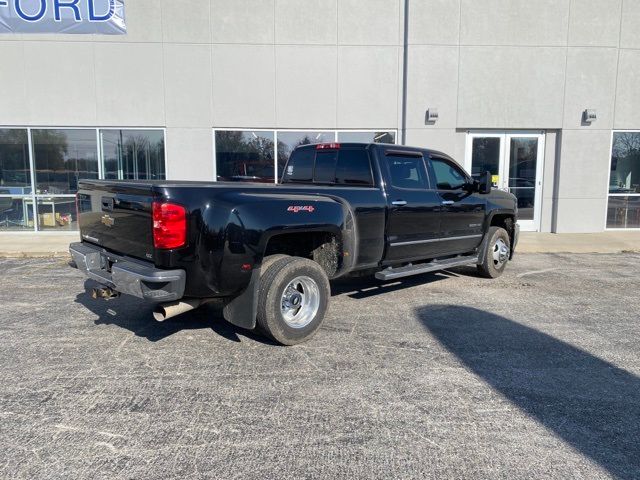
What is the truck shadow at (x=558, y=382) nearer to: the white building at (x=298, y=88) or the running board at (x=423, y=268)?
the running board at (x=423, y=268)

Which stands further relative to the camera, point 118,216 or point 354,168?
point 354,168

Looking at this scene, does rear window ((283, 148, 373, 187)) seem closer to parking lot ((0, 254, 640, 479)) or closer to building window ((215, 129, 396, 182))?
parking lot ((0, 254, 640, 479))

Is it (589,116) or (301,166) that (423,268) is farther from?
(589,116)

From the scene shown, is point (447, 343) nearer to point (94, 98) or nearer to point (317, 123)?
point (317, 123)

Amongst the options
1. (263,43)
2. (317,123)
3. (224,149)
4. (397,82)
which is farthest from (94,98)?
(397,82)

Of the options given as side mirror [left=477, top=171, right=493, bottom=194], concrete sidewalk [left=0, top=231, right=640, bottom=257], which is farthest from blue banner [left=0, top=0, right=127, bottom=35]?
side mirror [left=477, top=171, right=493, bottom=194]

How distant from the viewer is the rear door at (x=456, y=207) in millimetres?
6660

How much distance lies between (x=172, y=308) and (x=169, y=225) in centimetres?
76

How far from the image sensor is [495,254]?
7891mm

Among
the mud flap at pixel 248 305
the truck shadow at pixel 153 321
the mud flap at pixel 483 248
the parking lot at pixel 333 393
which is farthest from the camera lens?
the mud flap at pixel 483 248

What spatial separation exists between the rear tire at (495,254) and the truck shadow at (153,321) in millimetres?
4253

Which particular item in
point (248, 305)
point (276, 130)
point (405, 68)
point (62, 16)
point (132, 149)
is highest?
point (62, 16)

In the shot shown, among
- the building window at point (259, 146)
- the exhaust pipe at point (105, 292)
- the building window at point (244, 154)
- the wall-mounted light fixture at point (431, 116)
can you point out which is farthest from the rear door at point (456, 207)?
the building window at point (244, 154)

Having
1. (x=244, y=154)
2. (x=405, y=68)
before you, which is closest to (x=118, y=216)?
(x=244, y=154)
